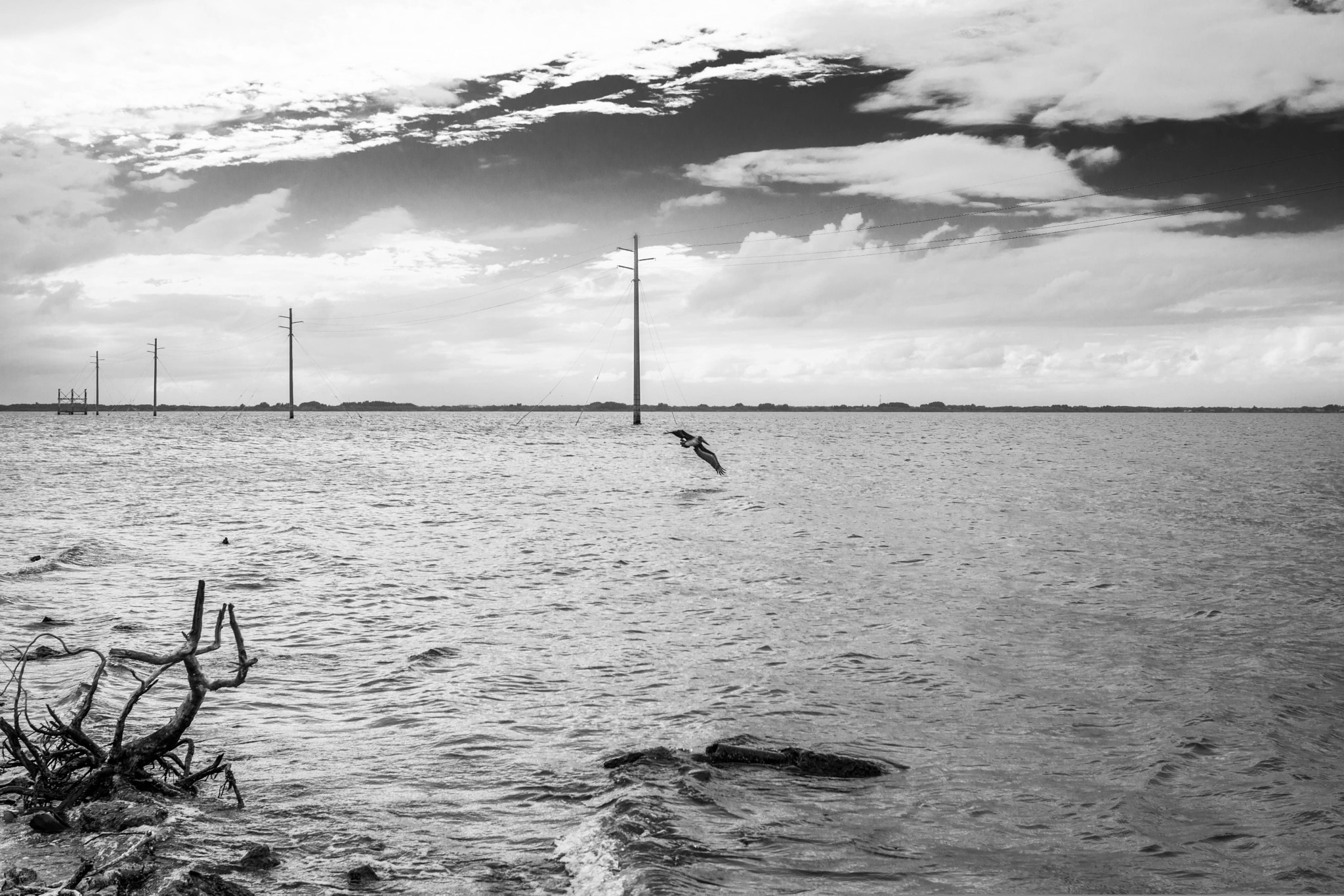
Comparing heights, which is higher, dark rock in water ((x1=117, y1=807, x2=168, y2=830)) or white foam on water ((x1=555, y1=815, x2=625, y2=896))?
dark rock in water ((x1=117, y1=807, x2=168, y2=830))

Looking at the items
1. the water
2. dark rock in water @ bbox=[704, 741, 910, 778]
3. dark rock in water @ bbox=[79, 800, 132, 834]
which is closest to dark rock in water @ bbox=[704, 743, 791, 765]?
dark rock in water @ bbox=[704, 741, 910, 778]

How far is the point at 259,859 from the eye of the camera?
6.72 metres

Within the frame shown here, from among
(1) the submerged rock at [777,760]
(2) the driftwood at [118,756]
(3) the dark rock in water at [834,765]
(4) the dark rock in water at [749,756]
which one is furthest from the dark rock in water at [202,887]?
(3) the dark rock in water at [834,765]

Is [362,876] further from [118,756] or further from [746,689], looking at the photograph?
[746,689]

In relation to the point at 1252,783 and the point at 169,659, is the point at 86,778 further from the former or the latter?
the point at 1252,783

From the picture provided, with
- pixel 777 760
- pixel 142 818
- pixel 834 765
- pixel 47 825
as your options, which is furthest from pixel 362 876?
pixel 834 765

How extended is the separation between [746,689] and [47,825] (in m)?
7.69

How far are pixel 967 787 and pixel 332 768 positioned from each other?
6.20 metres

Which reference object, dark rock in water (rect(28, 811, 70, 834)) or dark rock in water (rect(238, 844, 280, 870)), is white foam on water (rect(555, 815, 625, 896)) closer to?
dark rock in water (rect(238, 844, 280, 870))

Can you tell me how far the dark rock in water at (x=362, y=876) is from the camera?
6.51m

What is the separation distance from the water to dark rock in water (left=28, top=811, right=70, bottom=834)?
0.89 metres

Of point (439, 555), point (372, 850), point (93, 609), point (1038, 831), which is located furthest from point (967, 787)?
point (439, 555)

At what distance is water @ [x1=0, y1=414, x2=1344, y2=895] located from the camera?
286 inches

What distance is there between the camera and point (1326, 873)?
7.12m
